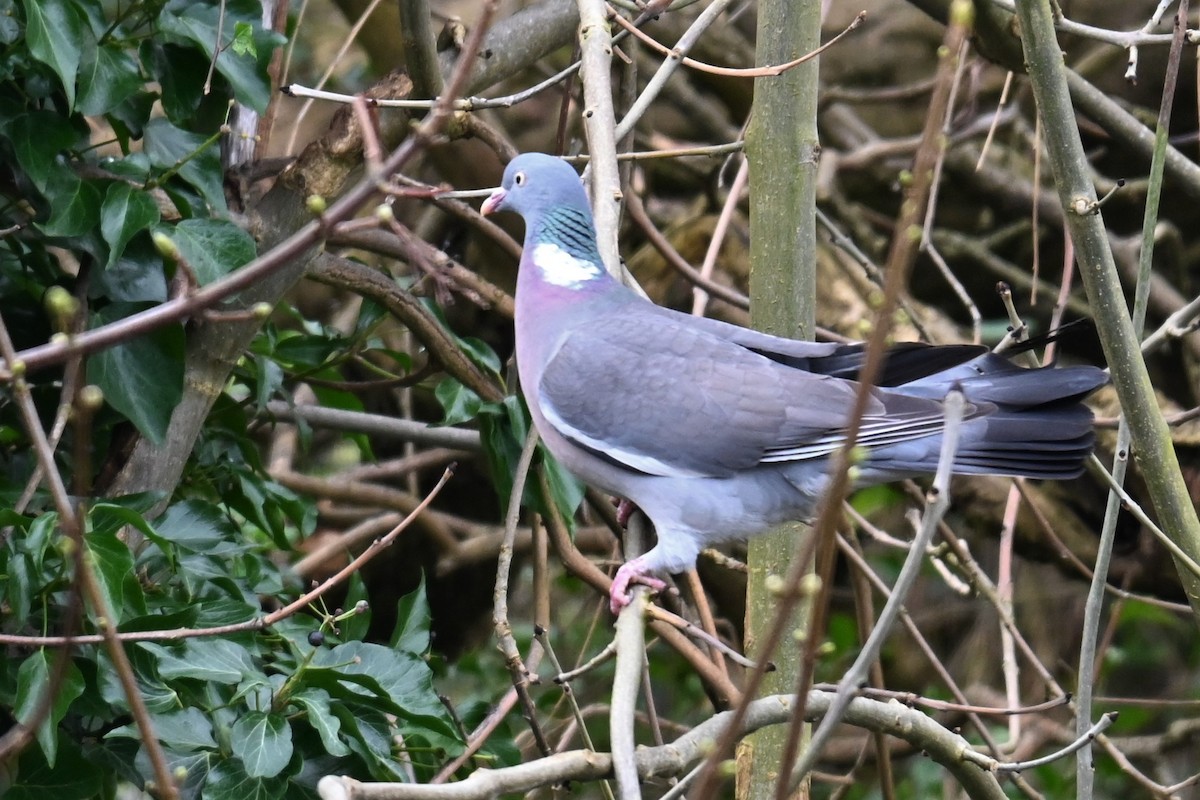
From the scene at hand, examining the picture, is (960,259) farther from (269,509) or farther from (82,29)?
(82,29)

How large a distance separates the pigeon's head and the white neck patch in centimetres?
8

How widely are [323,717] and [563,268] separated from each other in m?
0.94

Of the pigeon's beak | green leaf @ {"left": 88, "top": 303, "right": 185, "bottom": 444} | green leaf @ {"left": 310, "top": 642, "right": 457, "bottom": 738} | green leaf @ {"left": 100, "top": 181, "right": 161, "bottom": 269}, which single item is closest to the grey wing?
the pigeon's beak

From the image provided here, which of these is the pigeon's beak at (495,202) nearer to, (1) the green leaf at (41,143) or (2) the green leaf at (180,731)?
(1) the green leaf at (41,143)

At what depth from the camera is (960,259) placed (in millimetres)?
4125

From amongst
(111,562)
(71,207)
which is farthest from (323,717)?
(71,207)

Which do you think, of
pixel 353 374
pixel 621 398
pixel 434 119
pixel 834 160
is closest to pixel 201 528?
pixel 621 398

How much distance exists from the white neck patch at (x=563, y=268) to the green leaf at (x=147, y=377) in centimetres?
66

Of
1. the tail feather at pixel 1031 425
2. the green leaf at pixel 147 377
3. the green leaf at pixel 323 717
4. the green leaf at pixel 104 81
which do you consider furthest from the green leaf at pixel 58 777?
the tail feather at pixel 1031 425

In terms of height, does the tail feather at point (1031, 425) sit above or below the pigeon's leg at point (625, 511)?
above

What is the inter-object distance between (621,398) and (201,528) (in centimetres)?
74

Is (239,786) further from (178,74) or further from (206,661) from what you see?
(178,74)

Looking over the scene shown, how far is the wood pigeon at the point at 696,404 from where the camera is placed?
2.17 metres

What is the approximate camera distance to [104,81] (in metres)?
Result: 1.98
